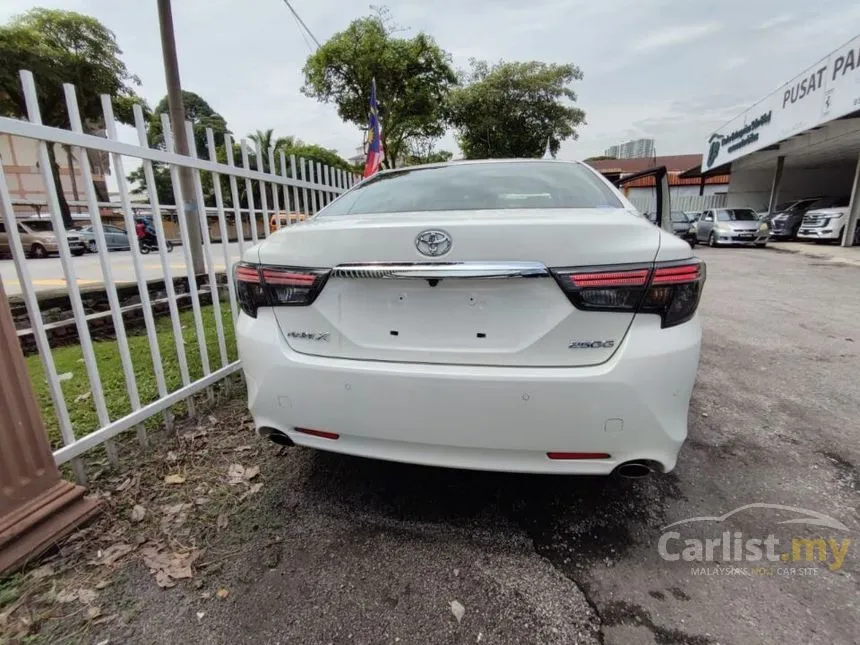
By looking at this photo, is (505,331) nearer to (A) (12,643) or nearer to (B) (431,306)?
(B) (431,306)

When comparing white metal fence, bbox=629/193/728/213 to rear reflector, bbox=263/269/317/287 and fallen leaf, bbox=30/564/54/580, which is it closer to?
rear reflector, bbox=263/269/317/287

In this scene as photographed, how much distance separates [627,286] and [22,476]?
7.61 feet

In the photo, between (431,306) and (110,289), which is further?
(110,289)

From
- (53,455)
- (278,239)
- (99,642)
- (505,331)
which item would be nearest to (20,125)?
(278,239)

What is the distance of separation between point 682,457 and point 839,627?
102 cm

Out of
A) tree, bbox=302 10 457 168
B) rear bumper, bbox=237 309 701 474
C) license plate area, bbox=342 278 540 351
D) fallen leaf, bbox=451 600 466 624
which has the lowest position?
fallen leaf, bbox=451 600 466 624

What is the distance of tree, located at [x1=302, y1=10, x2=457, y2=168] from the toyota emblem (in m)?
14.6

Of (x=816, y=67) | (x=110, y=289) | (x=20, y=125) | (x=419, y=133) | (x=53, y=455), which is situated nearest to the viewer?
(x=20, y=125)

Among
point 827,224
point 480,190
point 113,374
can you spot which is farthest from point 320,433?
point 827,224

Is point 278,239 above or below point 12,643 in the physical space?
above

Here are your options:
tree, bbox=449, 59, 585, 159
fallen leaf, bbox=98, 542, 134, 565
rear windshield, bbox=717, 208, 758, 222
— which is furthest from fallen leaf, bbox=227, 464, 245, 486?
tree, bbox=449, 59, 585, 159

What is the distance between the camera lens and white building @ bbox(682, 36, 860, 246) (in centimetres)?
1167

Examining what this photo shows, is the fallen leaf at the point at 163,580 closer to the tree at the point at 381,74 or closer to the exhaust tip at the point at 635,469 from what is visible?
the exhaust tip at the point at 635,469

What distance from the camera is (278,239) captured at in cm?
185
